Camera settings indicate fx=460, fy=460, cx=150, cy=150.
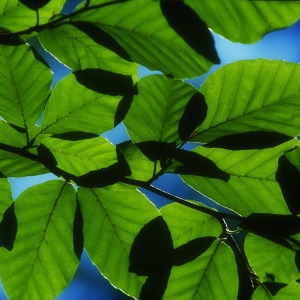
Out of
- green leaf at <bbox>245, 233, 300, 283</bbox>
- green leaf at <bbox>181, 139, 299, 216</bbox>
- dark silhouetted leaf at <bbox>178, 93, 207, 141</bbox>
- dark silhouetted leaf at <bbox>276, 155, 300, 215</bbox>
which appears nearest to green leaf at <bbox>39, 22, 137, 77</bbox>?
dark silhouetted leaf at <bbox>178, 93, 207, 141</bbox>

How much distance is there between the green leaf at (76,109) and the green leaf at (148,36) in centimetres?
12

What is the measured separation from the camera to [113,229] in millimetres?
973

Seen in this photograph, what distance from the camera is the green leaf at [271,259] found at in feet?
3.11

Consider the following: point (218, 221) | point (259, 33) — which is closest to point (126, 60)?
point (259, 33)

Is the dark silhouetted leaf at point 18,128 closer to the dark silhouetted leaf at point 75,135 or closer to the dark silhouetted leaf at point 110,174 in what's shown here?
the dark silhouetted leaf at point 75,135

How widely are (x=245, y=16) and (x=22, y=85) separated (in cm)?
44

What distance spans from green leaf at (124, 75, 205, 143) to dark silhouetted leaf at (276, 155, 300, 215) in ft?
0.64

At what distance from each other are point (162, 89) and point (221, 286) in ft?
1.43

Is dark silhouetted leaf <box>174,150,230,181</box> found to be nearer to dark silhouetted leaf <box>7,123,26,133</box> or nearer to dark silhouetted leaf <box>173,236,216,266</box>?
dark silhouetted leaf <box>173,236,216,266</box>

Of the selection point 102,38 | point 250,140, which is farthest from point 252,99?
point 102,38

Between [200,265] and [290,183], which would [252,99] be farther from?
[200,265]

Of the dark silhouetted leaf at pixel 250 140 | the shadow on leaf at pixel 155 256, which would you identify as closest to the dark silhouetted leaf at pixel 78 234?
the shadow on leaf at pixel 155 256

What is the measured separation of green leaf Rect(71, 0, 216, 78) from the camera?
77 centimetres

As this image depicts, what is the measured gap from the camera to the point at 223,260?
100cm
